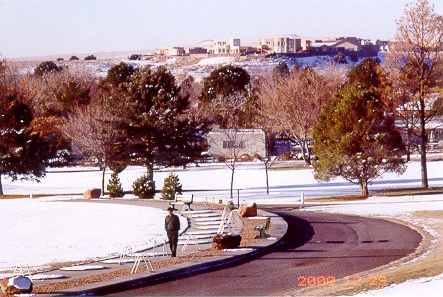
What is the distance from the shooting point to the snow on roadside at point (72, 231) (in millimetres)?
26656

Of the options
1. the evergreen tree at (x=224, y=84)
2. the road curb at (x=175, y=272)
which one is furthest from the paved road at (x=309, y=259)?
the evergreen tree at (x=224, y=84)

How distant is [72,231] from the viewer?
34281 mm

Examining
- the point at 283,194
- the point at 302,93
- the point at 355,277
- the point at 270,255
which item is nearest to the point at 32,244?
the point at 270,255

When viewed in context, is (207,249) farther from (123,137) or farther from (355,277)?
(123,137)

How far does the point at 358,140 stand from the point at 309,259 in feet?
93.8

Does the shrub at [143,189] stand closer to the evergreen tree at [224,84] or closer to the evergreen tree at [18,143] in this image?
the evergreen tree at [18,143]

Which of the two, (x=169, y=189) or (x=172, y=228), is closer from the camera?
(x=172, y=228)

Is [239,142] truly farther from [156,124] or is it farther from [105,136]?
[105,136]

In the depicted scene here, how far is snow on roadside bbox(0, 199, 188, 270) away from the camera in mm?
26656

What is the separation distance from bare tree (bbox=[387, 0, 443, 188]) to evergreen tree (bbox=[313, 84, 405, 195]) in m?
4.92

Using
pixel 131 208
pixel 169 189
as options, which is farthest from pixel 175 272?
pixel 169 189

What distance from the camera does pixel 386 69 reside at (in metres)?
56.6
